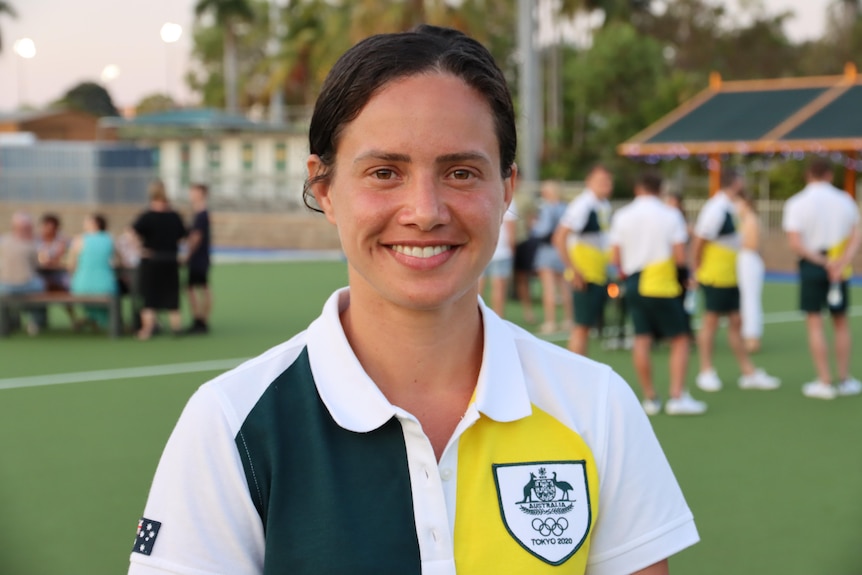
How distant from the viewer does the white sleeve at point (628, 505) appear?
→ 203 cm

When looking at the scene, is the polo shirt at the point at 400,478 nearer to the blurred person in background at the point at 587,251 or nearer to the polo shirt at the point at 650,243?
the polo shirt at the point at 650,243

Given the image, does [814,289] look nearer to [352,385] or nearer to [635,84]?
[352,385]

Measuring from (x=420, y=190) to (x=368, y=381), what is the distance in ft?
1.09

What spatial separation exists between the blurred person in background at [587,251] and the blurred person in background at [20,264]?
263 inches

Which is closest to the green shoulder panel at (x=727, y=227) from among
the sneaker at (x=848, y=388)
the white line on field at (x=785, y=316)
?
the sneaker at (x=848, y=388)

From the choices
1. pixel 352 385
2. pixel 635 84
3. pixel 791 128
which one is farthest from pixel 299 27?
pixel 352 385

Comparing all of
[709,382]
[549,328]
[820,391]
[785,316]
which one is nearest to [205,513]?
[820,391]

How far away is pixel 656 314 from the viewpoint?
940cm

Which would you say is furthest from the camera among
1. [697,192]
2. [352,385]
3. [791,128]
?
[697,192]

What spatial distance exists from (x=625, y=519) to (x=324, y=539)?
0.52 metres

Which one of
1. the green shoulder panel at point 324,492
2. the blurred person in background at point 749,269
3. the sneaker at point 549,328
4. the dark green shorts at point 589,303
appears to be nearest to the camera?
the green shoulder panel at point 324,492

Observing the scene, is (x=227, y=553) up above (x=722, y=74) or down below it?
below

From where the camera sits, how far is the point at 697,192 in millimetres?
39219

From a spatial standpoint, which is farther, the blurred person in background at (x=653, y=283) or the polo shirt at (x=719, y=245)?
the polo shirt at (x=719, y=245)
